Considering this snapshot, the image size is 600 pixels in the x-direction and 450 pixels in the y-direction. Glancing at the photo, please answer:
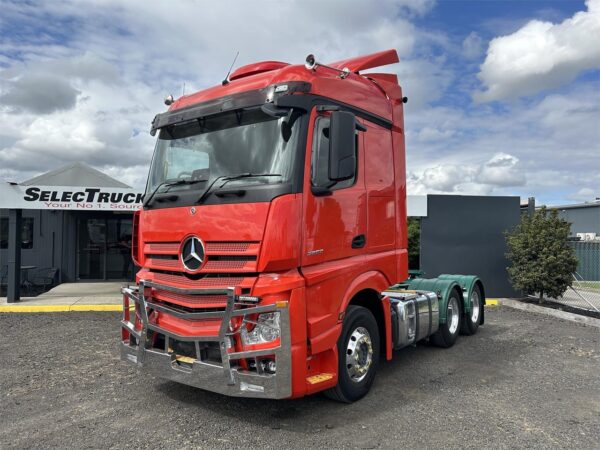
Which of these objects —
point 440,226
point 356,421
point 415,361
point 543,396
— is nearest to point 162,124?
point 356,421

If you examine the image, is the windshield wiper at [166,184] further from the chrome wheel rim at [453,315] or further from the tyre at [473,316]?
the tyre at [473,316]

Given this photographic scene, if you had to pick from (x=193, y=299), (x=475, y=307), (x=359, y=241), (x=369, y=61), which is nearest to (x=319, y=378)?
(x=193, y=299)

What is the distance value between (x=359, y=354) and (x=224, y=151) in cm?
246

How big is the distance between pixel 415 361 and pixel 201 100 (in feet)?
14.8

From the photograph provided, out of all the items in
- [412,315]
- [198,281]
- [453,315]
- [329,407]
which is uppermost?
[198,281]

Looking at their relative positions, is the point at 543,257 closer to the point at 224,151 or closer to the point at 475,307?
the point at 475,307

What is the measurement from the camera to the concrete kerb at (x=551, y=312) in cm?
941

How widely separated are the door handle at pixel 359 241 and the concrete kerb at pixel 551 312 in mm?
6883

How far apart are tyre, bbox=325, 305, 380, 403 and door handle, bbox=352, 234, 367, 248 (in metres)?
0.63

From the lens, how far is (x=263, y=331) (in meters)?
3.89

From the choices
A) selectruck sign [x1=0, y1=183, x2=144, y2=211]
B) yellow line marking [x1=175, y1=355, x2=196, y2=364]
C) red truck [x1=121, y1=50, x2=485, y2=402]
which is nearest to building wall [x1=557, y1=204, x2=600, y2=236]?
selectruck sign [x1=0, y1=183, x2=144, y2=211]

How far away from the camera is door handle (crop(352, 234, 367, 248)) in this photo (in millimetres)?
4789

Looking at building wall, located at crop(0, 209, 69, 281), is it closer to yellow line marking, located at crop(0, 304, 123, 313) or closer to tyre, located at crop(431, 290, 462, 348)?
yellow line marking, located at crop(0, 304, 123, 313)

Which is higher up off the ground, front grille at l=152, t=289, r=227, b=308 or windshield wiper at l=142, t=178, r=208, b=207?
windshield wiper at l=142, t=178, r=208, b=207
